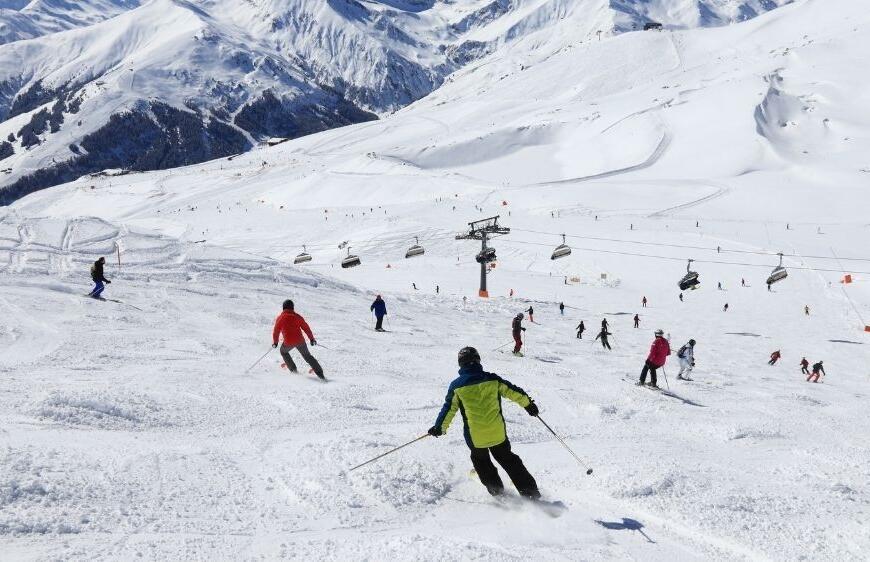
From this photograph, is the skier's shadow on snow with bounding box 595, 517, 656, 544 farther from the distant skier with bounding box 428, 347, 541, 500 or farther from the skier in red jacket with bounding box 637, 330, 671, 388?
the skier in red jacket with bounding box 637, 330, 671, 388

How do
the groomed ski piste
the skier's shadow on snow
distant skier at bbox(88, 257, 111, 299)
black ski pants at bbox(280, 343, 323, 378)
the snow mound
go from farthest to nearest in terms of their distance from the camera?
distant skier at bbox(88, 257, 111, 299)
black ski pants at bbox(280, 343, 323, 378)
the snow mound
the skier's shadow on snow
the groomed ski piste

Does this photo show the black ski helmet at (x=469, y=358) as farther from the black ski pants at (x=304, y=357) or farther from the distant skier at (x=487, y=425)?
the black ski pants at (x=304, y=357)

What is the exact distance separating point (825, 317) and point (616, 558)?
140ft

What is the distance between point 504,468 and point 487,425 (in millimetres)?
481

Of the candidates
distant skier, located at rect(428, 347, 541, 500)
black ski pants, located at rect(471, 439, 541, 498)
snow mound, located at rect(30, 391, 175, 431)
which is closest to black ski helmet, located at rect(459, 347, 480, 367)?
distant skier, located at rect(428, 347, 541, 500)

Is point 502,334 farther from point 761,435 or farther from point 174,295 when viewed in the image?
point 761,435

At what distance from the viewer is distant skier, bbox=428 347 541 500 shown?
250 inches

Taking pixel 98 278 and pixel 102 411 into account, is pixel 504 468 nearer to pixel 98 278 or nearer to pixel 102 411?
pixel 102 411

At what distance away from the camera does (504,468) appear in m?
6.39

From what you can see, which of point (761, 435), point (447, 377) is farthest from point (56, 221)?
point (761, 435)

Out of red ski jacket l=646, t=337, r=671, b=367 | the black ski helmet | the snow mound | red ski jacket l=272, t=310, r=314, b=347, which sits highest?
the black ski helmet

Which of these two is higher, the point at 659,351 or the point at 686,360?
the point at 659,351

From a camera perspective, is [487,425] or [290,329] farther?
[290,329]

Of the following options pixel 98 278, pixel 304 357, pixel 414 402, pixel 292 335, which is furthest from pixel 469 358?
pixel 98 278
